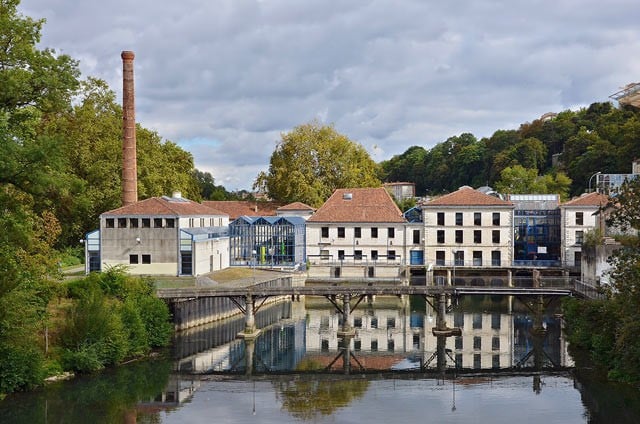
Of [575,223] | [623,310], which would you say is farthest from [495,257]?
[623,310]

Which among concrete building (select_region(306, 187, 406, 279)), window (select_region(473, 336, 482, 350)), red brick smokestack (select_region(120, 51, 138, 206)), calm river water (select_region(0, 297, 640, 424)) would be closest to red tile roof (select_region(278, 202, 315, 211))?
concrete building (select_region(306, 187, 406, 279))

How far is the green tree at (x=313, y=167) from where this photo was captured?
72750 millimetres

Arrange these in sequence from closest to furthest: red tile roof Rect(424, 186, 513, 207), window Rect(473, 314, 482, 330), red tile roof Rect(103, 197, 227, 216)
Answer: window Rect(473, 314, 482, 330) < red tile roof Rect(103, 197, 227, 216) < red tile roof Rect(424, 186, 513, 207)

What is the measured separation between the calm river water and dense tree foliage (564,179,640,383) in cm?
123

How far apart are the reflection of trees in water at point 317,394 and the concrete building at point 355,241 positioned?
2918 centimetres

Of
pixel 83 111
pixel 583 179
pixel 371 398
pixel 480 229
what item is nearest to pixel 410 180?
pixel 583 179

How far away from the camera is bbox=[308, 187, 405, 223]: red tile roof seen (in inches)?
2416

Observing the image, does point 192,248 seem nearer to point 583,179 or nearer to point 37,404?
point 37,404

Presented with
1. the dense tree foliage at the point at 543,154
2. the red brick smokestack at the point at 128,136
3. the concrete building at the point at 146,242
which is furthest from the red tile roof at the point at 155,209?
the dense tree foliage at the point at 543,154

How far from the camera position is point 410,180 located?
13088cm

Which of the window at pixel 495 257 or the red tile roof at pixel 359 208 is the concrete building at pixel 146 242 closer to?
the red tile roof at pixel 359 208

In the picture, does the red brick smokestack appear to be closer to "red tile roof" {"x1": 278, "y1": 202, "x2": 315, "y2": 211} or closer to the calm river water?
the calm river water

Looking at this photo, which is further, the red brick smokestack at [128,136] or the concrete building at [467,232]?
the concrete building at [467,232]

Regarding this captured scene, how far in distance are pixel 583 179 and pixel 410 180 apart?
52357 millimetres
